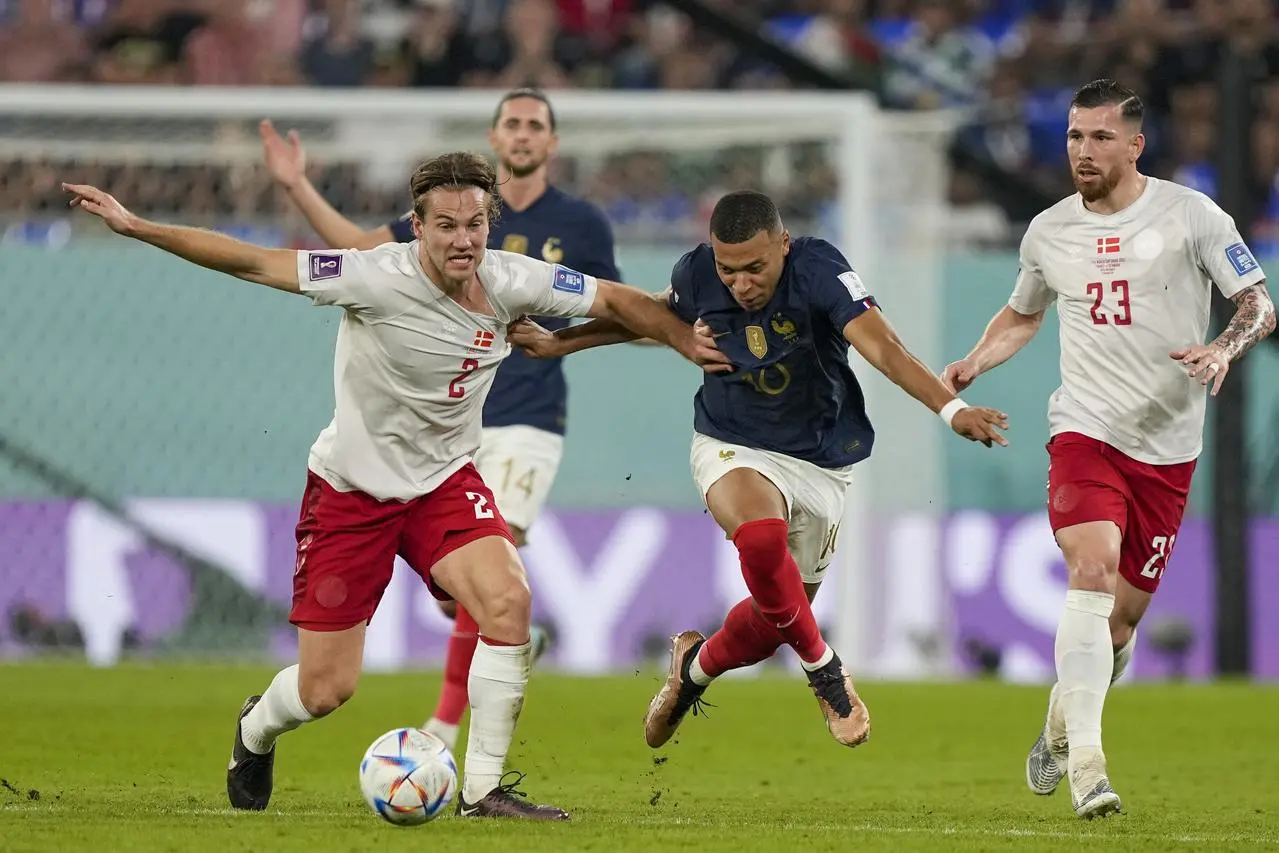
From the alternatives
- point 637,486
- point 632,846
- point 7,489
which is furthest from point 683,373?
point 632,846

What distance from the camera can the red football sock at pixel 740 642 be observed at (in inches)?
288

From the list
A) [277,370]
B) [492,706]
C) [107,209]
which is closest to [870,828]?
[492,706]

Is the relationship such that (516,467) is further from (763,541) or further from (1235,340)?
(1235,340)

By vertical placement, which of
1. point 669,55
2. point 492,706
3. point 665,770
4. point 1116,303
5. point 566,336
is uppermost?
point 669,55

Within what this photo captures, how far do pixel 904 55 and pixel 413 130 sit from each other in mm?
5199

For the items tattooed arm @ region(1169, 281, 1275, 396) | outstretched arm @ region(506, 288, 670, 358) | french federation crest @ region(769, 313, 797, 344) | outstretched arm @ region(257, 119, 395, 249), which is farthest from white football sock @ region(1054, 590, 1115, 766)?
outstretched arm @ region(257, 119, 395, 249)

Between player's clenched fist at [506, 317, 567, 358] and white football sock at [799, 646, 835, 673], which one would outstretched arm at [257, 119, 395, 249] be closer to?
player's clenched fist at [506, 317, 567, 358]

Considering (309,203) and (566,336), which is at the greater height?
(309,203)

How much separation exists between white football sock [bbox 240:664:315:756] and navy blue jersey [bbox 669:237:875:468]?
173cm

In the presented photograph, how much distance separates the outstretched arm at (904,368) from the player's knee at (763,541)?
68 centimetres

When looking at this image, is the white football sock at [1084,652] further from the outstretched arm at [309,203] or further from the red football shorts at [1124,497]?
the outstretched arm at [309,203]

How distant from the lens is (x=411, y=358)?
21.0 ft

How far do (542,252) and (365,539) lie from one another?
239 cm

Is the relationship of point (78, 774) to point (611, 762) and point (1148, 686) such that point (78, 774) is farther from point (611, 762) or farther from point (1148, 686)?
point (1148, 686)
